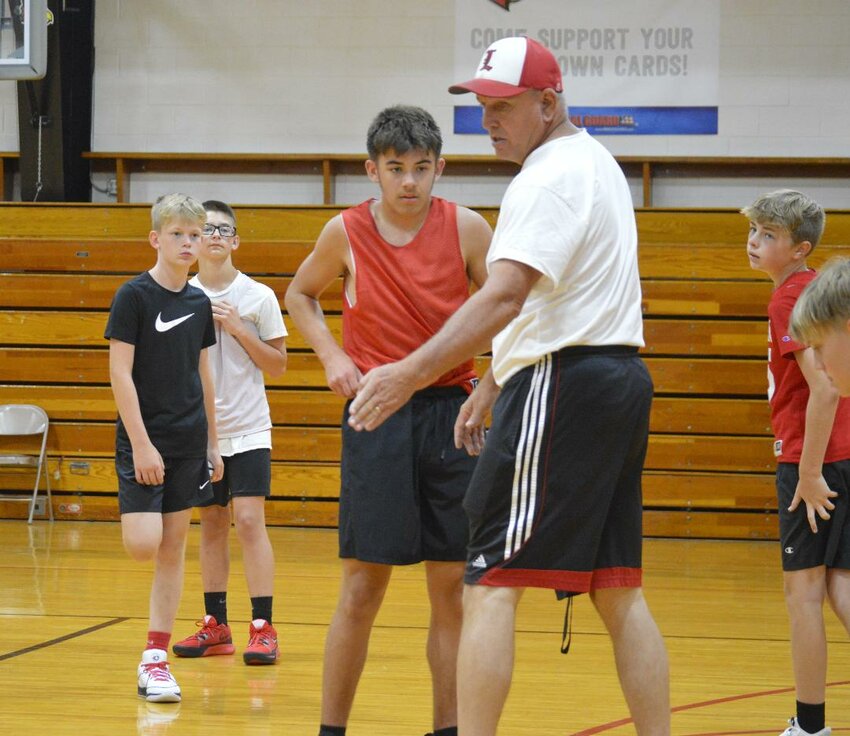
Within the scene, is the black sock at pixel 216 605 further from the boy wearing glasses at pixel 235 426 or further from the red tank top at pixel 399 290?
the red tank top at pixel 399 290

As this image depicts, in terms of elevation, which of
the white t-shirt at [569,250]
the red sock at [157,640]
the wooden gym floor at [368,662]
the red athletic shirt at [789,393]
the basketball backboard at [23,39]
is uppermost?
the basketball backboard at [23,39]

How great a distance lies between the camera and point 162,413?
4090mm

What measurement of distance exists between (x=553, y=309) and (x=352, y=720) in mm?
1821

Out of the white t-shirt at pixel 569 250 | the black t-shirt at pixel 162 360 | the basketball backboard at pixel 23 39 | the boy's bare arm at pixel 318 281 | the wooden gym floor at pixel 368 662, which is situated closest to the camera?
the white t-shirt at pixel 569 250

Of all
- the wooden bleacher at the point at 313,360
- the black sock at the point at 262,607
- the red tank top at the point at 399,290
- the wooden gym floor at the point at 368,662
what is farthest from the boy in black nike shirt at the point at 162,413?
the wooden bleacher at the point at 313,360

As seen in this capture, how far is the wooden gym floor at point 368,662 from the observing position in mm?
3738

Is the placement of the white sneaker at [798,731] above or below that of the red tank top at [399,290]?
below

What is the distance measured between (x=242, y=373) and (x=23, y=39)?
239 centimetres

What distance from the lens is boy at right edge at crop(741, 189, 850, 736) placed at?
3.35 meters

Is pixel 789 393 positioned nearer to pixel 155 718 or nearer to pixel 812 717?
pixel 812 717

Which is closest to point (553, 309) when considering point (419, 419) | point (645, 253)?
point (419, 419)

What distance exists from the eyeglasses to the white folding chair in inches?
207

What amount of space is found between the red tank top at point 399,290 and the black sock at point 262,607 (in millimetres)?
1815

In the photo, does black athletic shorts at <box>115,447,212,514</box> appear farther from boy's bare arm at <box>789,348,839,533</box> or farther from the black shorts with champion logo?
boy's bare arm at <box>789,348,839,533</box>
